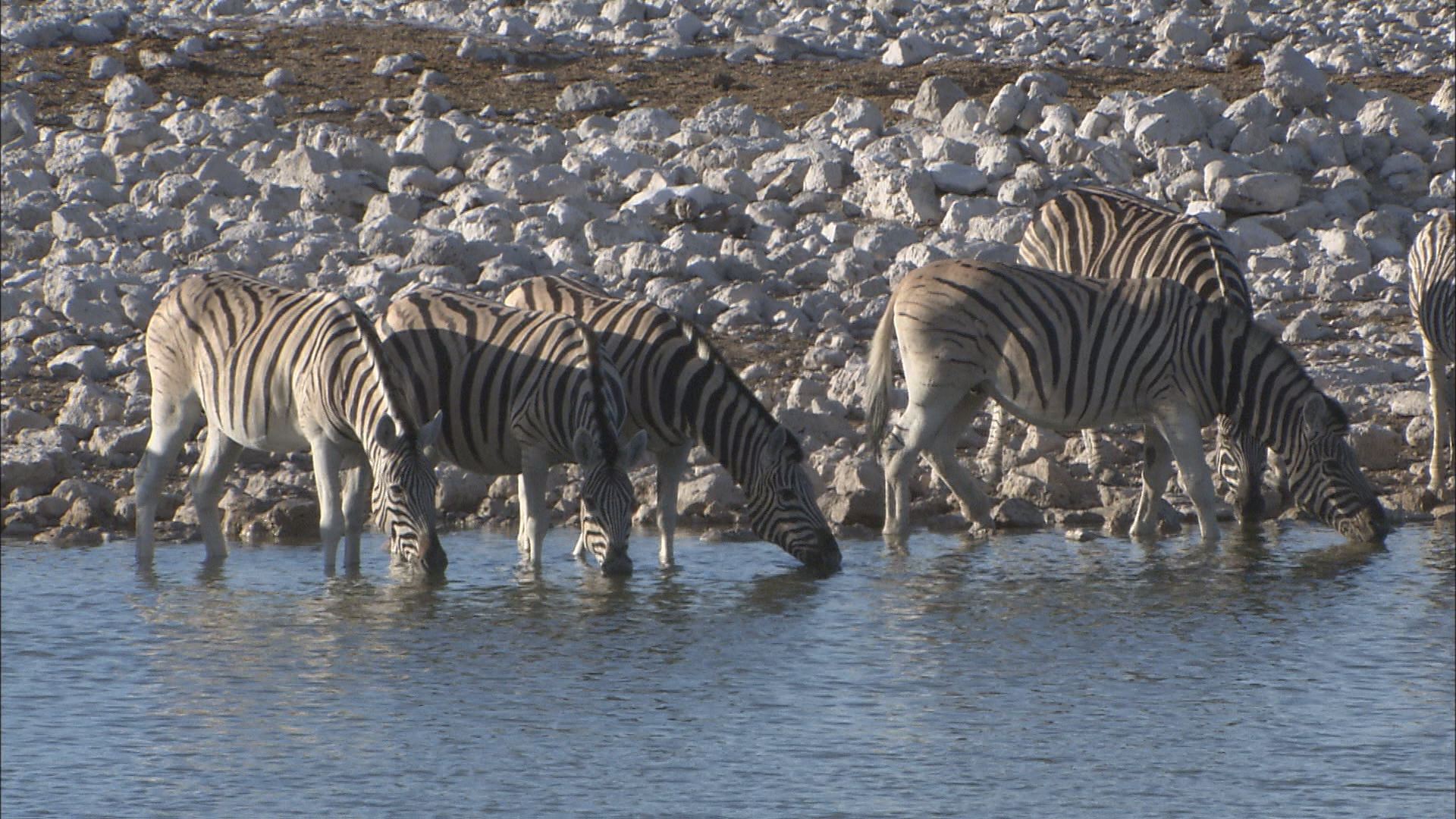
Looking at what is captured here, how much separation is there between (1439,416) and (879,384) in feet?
12.0

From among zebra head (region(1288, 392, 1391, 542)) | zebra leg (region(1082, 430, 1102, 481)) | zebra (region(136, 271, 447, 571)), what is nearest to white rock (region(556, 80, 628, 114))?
Answer: zebra leg (region(1082, 430, 1102, 481))

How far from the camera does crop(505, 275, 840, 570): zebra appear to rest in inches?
467

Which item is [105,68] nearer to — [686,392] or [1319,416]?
[686,392]

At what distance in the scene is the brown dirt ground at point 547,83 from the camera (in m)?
21.3

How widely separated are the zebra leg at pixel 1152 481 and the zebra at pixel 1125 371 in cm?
4

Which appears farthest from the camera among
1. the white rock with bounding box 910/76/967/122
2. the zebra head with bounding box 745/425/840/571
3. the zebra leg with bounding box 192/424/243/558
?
the white rock with bounding box 910/76/967/122

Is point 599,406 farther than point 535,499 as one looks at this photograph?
No

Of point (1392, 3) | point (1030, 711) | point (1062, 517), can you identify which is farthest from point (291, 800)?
point (1392, 3)

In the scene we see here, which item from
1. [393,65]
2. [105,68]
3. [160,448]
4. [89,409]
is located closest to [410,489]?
[160,448]

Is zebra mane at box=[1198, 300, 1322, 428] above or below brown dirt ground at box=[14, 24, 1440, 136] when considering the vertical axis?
below

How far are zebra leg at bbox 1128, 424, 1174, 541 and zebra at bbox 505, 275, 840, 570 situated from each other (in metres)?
2.05

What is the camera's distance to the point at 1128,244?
14.2m

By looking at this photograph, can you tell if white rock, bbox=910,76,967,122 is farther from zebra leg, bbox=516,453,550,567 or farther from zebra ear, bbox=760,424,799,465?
zebra leg, bbox=516,453,550,567

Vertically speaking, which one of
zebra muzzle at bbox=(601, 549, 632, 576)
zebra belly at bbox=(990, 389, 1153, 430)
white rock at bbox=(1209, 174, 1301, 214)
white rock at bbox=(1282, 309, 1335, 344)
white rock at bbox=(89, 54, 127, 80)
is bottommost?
zebra muzzle at bbox=(601, 549, 632, 576)
